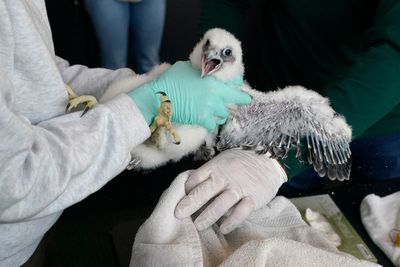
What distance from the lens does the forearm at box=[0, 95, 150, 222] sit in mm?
583

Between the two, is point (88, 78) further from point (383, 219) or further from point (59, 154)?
point (383, 219)

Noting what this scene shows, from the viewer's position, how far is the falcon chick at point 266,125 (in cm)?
99

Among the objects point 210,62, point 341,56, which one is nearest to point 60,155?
point 210,62

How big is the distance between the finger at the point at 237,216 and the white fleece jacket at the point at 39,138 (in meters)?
0.25

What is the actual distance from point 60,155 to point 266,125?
0.54 m

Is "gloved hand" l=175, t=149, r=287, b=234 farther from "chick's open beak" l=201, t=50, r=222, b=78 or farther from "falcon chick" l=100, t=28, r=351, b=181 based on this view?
"chick's open beak" l=201, t=50, r=222, b=78

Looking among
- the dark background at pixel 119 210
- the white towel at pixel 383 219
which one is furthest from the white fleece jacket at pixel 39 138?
the white towel at pixel 383 219

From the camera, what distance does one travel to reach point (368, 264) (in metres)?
0.76

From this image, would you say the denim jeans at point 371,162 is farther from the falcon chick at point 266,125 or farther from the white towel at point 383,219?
the falcon chick at point 266,125

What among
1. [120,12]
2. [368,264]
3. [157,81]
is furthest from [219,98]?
[120,12]

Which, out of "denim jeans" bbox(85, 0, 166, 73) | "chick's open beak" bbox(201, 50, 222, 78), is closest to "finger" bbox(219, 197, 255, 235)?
"chick's open beak" bbox(201, 50, 222, 78)

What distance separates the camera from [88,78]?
108 cm

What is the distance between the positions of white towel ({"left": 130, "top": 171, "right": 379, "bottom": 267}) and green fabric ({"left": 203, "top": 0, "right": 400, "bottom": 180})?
312 mm

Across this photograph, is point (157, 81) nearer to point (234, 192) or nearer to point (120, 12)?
point (234, 192)
